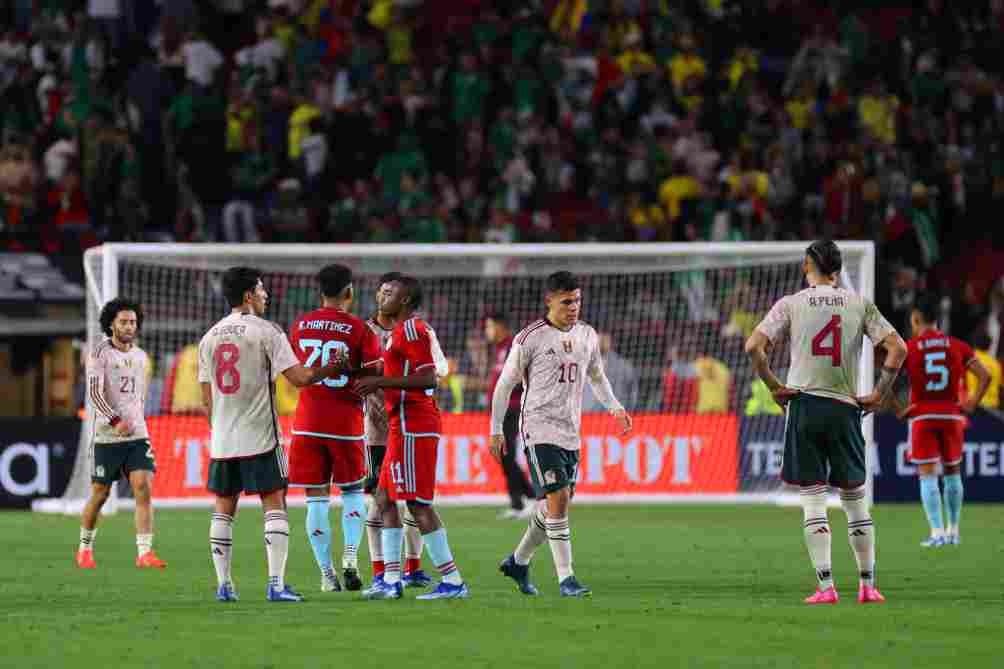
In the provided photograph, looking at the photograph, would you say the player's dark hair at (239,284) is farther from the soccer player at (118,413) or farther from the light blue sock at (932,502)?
the light blue sock at (932,502)

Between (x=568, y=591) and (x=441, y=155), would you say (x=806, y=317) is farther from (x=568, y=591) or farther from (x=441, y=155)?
(x=441, y=155)

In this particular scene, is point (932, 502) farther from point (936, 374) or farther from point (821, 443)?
point (821, 443)

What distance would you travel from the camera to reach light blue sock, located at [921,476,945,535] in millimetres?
16734

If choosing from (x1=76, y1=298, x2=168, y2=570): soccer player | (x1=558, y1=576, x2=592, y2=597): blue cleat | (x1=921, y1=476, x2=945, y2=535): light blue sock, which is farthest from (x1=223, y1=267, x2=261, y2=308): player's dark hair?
(x1=921, y1=476, x2=945, y2=535): light blue sock

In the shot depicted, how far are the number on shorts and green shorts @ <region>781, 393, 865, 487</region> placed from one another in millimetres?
3305

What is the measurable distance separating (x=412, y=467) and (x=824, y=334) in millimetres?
2597

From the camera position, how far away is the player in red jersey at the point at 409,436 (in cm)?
1175

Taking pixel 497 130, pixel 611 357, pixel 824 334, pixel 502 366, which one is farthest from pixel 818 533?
pixel 497 130

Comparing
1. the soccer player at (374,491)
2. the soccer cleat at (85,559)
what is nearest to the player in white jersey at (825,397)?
the soccer player at (374,491)

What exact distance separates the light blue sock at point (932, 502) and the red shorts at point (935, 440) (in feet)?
0.63

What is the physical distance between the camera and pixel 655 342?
78.3ft

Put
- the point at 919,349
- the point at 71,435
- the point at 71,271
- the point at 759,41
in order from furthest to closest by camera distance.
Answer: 1. the point at 759,41
2. the point at 71,271
3. the point at 71,435
4. the point at 919,349

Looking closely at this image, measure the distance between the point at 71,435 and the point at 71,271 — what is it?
8.25 ft

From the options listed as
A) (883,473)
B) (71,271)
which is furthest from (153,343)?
(883,473)
